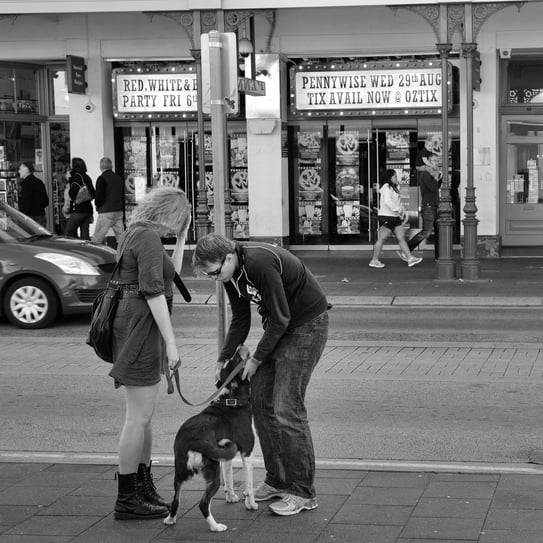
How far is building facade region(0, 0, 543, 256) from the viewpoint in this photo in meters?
20.4

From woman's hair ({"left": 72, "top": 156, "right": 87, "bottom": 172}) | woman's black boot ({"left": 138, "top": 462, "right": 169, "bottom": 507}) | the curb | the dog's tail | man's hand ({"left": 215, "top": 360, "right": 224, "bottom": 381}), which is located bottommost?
the curb

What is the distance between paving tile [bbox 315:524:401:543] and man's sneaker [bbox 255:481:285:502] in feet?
1.62

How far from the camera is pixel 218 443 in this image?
17.4 feet

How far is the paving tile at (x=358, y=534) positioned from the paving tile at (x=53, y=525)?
1180 mm

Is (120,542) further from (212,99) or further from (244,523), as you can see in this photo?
(212,99)

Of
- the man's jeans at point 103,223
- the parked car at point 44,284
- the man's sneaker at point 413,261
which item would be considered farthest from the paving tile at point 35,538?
the man's sneaker at point 413,261

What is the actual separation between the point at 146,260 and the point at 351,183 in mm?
16552

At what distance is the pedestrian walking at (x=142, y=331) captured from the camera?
213 inches

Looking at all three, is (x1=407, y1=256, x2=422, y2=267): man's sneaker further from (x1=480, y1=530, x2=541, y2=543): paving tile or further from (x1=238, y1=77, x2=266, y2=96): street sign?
(x1=480, y1=530, x2=541, y2=543): paving tile

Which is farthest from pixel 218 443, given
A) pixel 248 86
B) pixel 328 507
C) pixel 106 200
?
pixel 106 200

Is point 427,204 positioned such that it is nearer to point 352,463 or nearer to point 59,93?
point 59,93

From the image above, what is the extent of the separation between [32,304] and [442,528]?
29.6ft

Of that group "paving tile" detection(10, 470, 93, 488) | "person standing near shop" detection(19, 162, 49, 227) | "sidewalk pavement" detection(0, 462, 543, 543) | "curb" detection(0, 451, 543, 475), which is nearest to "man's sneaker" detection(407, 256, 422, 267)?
"person standing near shop" detection(19, 162, 49, 227)

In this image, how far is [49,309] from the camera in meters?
13.3
